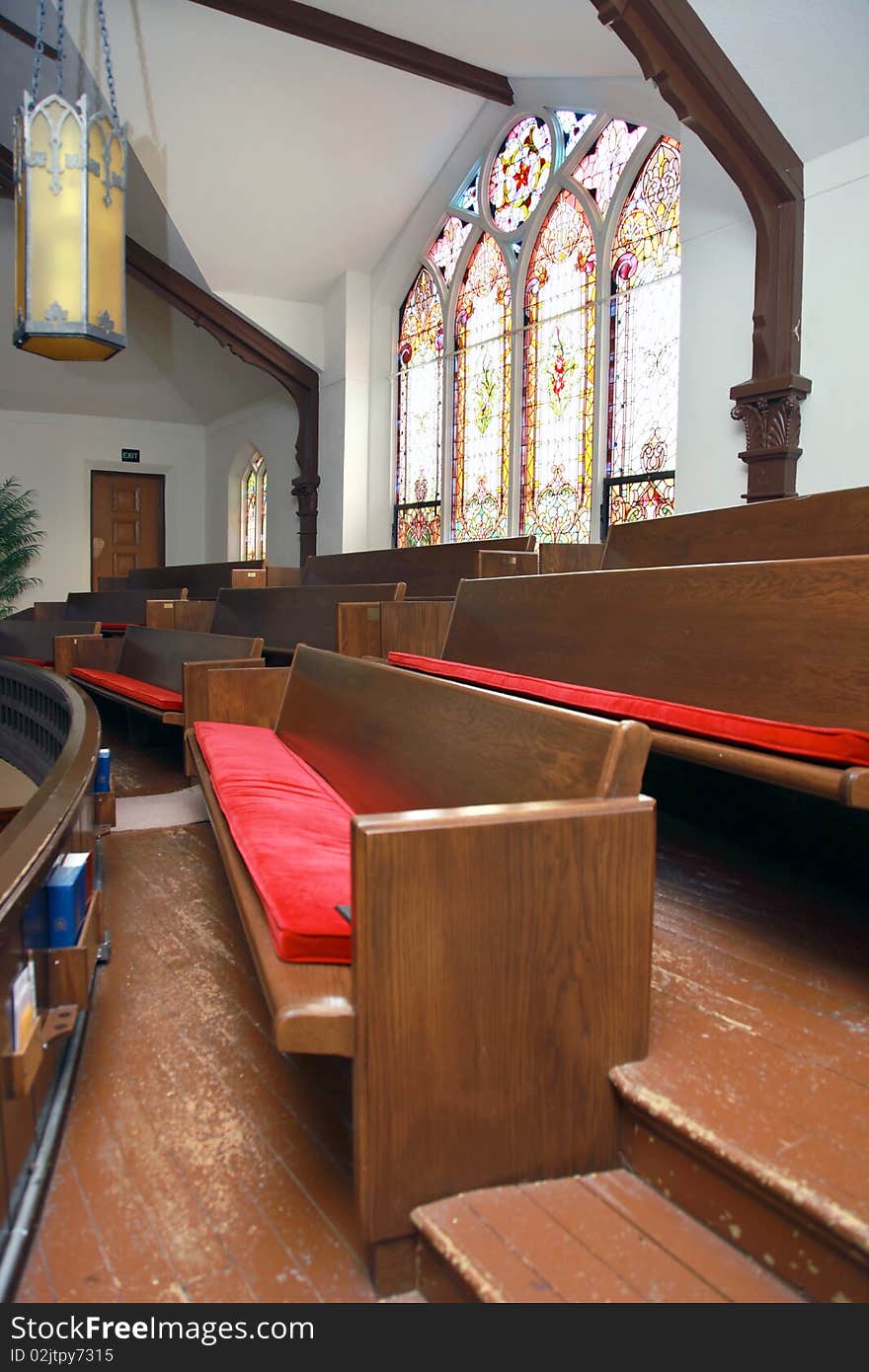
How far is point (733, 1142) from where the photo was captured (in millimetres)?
1076

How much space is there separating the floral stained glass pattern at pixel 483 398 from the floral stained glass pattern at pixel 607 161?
3.05 feet

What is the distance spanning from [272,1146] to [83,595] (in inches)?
236

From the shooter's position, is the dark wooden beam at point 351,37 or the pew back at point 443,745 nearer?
the pew back at point 443,745

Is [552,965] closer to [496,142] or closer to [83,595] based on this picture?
[83,595]

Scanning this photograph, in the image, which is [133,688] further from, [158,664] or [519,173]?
→ [519,173]

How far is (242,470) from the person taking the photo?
10.4 meters

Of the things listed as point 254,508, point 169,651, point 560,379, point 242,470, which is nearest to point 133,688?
point 169,651

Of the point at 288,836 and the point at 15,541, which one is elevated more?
the point at 15,541

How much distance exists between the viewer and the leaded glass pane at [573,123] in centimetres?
581

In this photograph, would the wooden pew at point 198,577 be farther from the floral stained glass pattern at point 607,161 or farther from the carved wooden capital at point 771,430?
the carved wooden capital at point 771,430

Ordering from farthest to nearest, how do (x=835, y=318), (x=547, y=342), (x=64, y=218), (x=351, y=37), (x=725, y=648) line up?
(x=547, y=342), (x=351, y=37), (x=64, y=218), (x=835, y=318), (x=725, y=648)

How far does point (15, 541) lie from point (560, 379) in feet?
19.6

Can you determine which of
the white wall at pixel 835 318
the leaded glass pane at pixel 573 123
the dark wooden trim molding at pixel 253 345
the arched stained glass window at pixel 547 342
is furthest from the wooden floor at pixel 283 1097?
the dark wooden trim molding at pixel 253 345
